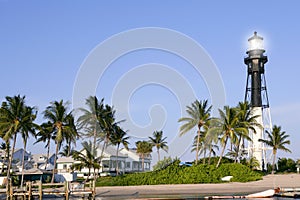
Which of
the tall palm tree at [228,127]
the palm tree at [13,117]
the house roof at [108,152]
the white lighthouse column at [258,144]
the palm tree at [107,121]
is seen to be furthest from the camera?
the house roof at [108,152]

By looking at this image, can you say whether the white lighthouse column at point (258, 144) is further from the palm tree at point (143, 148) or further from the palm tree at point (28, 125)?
the palm tree at point (28, 125)

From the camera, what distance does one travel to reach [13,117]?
47688 millimetres

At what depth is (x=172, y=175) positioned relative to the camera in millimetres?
48625

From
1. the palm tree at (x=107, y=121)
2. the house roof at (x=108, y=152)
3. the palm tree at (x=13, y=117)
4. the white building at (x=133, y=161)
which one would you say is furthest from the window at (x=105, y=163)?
the palm tree at (x=13, y=117)

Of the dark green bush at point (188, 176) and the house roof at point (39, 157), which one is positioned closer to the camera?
the dark green bush at point (188, 176)

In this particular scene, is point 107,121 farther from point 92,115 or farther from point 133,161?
point 133,161

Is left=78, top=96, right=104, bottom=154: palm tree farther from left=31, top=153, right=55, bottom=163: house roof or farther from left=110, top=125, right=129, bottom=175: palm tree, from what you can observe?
left=31, top=153, right=55, bottom=163: house roof

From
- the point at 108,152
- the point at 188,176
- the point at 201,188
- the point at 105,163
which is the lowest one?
the point at 201,188

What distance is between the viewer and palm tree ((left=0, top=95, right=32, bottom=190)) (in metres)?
47.3

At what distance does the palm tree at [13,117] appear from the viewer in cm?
4731

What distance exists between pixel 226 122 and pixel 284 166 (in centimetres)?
2245

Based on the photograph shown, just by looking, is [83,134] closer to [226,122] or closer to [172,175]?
[172,175]

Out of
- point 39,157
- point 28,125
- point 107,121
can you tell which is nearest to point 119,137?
point 107,121

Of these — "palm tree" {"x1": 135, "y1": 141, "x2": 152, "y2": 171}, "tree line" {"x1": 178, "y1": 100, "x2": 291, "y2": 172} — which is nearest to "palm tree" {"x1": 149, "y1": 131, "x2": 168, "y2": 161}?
"palm tree" {"x1": 135, "y1": 141, "x2": 152, "y2": 171}
